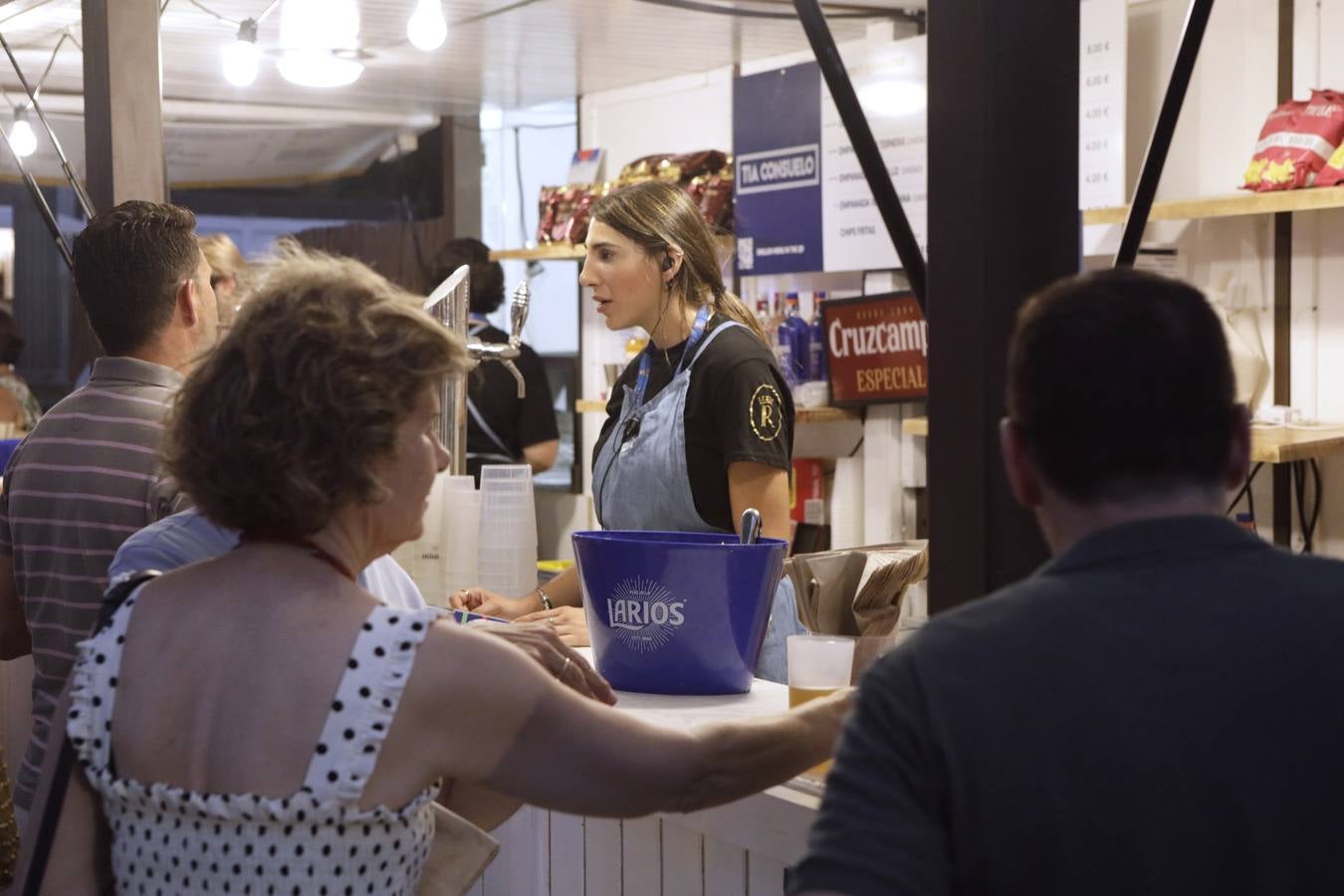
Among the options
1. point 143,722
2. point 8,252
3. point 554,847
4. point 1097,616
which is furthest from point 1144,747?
point 8,252

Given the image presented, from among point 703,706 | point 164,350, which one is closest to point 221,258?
point 164,350

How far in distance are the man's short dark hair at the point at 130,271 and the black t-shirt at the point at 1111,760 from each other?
1.79 m

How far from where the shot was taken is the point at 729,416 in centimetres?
279

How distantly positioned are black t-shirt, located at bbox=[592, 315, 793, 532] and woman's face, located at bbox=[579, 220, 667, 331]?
0.19 meters

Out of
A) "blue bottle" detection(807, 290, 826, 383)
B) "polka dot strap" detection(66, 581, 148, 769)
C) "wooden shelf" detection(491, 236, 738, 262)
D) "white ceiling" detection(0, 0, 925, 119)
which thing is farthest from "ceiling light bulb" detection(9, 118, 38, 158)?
"polka dot strap" detection(66, 581, 148, 769)

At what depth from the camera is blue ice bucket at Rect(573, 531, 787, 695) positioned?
2053mm

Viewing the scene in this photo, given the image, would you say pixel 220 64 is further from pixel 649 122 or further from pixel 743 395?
pixel 743 395

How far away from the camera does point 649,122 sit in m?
7.15

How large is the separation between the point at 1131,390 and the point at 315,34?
4.10m

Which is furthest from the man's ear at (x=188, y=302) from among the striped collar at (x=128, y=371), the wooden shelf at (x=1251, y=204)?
the wooden shelf at (x=1251, y=204)

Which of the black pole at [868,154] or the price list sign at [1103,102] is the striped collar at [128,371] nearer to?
the black pole at [868,154]

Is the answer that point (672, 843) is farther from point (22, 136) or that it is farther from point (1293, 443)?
point (22, 136)

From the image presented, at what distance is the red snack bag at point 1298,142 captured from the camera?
13.4ft

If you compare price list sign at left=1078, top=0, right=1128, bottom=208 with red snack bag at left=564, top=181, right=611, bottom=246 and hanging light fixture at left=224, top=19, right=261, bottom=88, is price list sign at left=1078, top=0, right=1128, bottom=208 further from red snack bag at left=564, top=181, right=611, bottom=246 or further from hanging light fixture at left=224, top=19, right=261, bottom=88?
hanging light fixture at left=224, top=19, right=261, bottom=88
